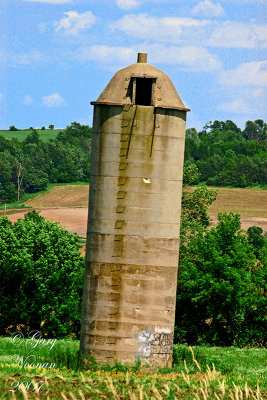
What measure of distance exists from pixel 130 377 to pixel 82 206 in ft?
427

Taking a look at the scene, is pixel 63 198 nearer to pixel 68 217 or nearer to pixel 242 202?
pixel 68 217

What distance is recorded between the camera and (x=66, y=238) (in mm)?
57188

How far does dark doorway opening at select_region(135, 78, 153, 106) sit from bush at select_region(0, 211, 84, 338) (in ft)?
90.4

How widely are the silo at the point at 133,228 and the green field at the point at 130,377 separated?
1.05 metres

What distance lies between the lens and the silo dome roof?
28078 millimetres

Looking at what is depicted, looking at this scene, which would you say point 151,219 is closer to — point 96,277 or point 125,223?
point 125,223

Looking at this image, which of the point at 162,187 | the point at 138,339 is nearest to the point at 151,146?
the point at 162,187

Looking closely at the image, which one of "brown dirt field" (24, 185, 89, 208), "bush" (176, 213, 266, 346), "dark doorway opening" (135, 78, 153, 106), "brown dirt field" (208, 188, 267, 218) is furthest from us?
"brown dirt field" (24, 185, 89, 208)

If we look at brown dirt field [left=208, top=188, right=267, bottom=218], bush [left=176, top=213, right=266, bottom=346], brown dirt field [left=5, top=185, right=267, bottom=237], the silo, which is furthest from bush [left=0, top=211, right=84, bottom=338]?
brown dirt field [left=208, top=188, right=267, bottom=218]

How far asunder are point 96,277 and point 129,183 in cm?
390

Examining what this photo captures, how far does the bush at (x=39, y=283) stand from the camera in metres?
54.4

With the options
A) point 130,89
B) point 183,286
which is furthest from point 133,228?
point 183,286

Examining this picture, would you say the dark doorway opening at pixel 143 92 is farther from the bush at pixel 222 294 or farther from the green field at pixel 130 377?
the bush at pixel 222 294

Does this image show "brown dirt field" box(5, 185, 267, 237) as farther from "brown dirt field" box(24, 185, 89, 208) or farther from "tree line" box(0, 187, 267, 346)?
"tree line" box(0, 187, 267, 346)
